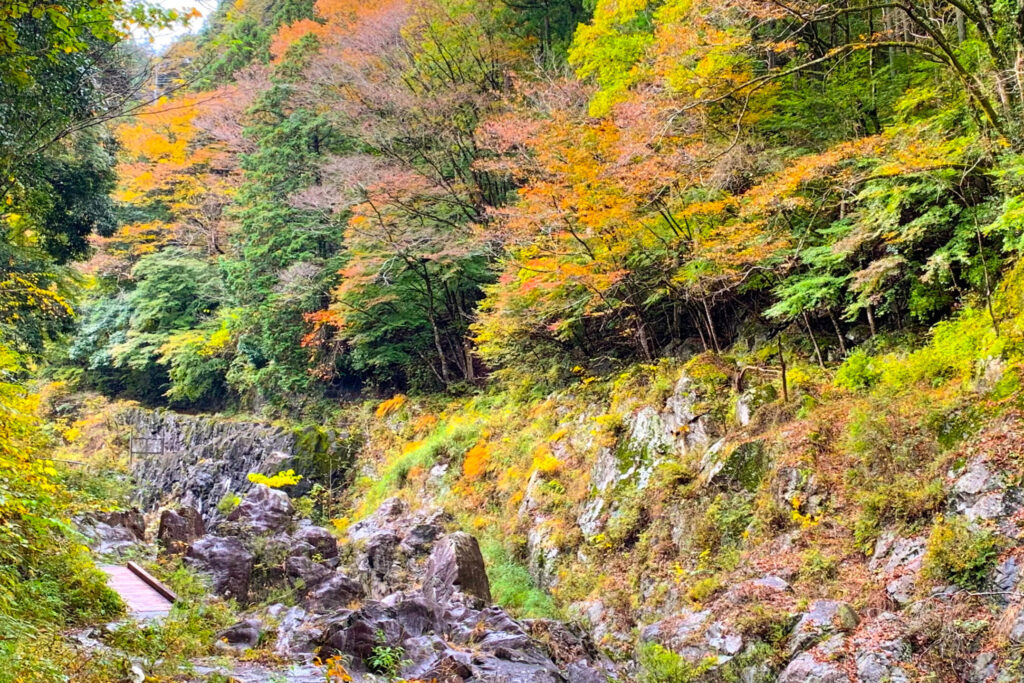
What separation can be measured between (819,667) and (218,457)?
62.3 feet

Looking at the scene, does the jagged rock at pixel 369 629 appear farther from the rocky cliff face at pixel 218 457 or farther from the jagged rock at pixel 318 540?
the rocky cliff face at pixel 218 457

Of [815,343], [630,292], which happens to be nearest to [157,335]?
[630,292]

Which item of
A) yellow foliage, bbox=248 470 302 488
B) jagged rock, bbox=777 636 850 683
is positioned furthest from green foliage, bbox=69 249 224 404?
jagged rock, bbox=777 636 850 683

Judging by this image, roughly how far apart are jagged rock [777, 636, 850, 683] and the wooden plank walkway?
6.36 m

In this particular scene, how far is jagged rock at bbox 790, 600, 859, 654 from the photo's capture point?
5.55 metres

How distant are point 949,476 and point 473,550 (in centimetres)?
584

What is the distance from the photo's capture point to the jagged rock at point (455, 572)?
27.9 ft

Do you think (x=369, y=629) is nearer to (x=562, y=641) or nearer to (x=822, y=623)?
(x=562, y=641)

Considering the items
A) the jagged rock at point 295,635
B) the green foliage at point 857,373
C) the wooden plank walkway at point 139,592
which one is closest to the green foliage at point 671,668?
the jagged rock at point 295,635

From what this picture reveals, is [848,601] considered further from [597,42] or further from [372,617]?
[597,42]

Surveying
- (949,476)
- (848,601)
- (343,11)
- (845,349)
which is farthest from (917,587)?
(343,11)

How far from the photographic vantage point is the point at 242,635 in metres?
7.14

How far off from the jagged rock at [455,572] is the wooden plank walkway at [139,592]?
3235mm

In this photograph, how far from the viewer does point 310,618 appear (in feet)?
25.4
